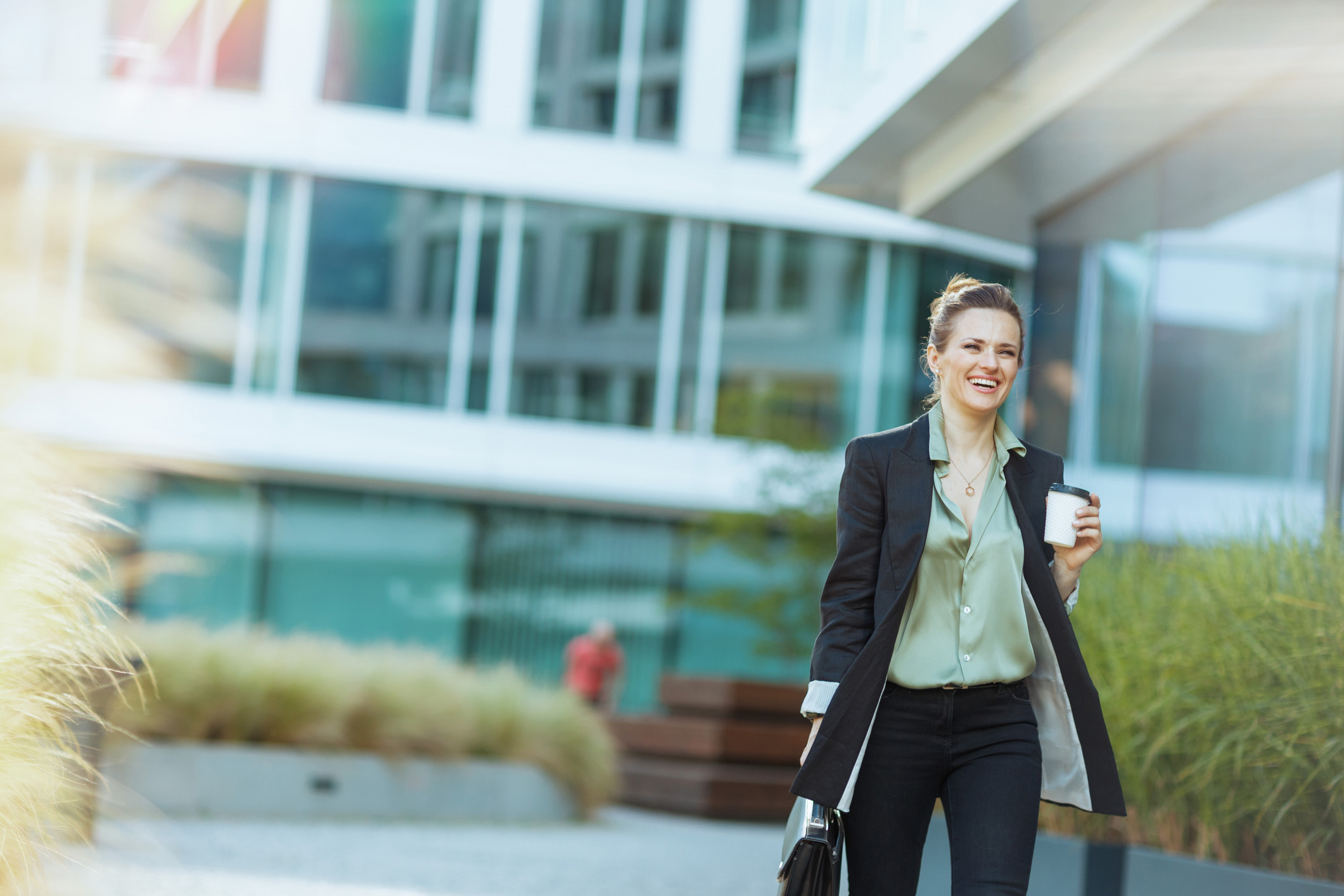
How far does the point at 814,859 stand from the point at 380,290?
56.6 feet

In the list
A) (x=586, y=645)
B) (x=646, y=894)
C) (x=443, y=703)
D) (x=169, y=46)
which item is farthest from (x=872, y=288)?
(x=646, y=894)

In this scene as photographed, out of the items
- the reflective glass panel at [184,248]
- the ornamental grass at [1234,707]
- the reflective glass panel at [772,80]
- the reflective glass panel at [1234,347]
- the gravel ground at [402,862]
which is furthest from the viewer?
the reflective glass panel at [772,80]

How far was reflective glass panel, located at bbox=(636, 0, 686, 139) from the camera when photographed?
19.9 meters

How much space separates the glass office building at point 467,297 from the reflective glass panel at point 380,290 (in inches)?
1.6

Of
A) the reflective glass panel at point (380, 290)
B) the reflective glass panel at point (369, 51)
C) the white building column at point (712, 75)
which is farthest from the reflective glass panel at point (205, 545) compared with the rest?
the white building column at point (712, 75)

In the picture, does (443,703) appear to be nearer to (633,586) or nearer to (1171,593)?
(1171,593)

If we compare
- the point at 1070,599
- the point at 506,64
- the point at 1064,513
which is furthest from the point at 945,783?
the point at 506,64

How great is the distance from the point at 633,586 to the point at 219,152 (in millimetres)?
7939

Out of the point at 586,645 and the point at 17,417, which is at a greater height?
the point at 17,417

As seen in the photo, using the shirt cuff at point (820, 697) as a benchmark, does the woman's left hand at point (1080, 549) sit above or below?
above

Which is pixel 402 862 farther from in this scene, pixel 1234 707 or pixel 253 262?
pixel 253 262

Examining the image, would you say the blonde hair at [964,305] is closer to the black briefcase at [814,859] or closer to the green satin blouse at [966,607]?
the green satin blouse at [966,607]

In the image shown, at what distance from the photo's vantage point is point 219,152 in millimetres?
18938

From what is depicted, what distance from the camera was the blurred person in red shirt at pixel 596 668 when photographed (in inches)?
639
